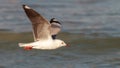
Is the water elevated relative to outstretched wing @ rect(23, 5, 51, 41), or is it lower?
lower

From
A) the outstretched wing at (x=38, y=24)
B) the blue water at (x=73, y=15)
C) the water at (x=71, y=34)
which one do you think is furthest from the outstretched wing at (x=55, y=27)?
the blue water at (x=73, y=15)

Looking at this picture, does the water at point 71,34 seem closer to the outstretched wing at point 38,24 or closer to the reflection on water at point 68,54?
the reflection on water at point 68,54

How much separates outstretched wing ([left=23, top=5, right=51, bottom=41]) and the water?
109 inches

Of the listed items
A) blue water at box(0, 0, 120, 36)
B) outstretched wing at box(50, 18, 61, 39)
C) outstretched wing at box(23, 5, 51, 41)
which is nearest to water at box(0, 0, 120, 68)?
blue water at box(0, 0, 120, 36)

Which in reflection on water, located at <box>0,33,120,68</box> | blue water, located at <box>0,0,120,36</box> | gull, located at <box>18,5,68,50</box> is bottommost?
reflection on water, located at <box>0,33,120,68</box>

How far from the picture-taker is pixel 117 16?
66.8ft

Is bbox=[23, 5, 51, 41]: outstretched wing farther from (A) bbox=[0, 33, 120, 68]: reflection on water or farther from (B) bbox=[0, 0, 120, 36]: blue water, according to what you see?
(B) bbox=[0, 0, 120, 36]: blue water

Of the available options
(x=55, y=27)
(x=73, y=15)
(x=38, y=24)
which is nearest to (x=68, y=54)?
(x=55, y=27)

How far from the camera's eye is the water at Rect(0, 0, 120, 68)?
50.6 feet

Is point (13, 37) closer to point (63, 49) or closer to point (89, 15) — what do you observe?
point (63, 49)

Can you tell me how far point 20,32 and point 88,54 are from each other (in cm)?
316

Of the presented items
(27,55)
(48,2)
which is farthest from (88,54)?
(48,2)

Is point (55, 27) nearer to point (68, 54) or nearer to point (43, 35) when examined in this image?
point (43, 35)

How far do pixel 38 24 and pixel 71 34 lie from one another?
6710 millimetres
